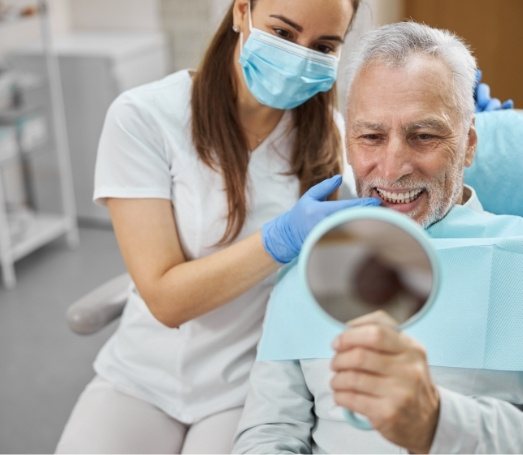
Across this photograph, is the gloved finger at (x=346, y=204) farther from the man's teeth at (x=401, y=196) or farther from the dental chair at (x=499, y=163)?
the dental chair at (x=499, y=163)

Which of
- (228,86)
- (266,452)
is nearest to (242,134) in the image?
(228,86)

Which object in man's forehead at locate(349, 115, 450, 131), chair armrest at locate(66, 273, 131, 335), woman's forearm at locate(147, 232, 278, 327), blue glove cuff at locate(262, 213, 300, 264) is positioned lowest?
chair armrest at locate(66, 273, 131, 335)

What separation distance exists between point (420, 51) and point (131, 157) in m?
0.61

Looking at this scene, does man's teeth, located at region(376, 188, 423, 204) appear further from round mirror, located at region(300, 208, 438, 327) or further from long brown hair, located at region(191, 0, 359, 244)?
round mirror, located at region(300, 208, 438, 327)

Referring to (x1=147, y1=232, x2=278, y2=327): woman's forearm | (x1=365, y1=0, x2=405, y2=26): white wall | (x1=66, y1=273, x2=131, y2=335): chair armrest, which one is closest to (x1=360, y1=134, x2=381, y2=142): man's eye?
(x1=147, y1=232, x2=278, y2=327): woman's forearm

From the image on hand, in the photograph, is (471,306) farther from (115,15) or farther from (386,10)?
(115,15)

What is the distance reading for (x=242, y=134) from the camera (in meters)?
1.55

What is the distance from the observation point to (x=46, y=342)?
295cm

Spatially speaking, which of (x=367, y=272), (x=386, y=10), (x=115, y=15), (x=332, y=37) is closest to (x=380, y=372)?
(x=367, y=272)

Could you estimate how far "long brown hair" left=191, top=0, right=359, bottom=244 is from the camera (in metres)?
1.50

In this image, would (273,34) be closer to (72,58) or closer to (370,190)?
(370,190)

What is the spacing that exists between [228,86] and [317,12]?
271 millimetres

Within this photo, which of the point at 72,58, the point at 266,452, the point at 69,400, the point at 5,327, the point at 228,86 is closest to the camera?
the point at 266,452

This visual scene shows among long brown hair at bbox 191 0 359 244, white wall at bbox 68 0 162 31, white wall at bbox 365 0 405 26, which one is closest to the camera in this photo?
long brown hair at bbox 191 0 359 244
